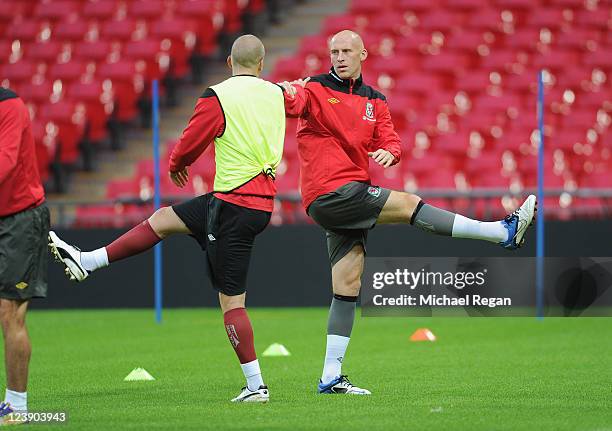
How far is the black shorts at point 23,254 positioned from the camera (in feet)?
19.7

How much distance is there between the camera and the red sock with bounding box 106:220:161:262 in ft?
23.2

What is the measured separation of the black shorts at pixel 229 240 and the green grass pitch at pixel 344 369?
694 millimetres

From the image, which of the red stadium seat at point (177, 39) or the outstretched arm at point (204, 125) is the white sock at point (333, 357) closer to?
the outstretched arm at point (204, 125)

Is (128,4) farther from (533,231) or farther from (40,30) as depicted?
(533,231)

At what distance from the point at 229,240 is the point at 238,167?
401 mm

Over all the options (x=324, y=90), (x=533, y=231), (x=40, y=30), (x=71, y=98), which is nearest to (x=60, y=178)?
(x=71, y=98)

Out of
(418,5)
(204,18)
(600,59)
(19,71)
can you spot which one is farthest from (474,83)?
(19,71)

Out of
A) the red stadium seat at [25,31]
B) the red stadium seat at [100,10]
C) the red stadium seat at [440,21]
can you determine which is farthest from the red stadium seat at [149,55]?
the red stadium seat at [440,21]

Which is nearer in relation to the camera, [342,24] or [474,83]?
Result: [474,83]

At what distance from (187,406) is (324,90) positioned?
6.50 feet

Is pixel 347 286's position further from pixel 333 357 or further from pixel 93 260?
pixel 93 260

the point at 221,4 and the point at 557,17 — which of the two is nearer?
the point at 557,17

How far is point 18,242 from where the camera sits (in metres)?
6.05

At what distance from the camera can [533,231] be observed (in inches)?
544
